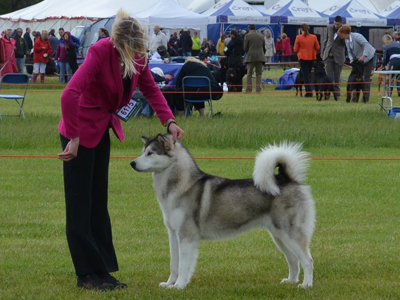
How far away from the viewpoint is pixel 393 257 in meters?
5.07

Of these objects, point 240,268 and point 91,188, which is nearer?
point 91,188

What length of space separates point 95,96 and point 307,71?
52.7 feet

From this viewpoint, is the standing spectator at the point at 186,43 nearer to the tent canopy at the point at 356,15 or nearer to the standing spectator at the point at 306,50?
the tent canopy at the point at 356,15

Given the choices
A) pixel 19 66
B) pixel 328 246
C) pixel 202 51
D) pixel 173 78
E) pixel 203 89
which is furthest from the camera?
pixel 202 51

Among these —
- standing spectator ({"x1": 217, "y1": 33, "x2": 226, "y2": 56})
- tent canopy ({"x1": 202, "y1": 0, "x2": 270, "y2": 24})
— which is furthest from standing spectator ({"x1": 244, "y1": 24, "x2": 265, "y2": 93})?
tent canopy ({"x1": 202, "y1": 0, "x2": 270, "y2": 24})

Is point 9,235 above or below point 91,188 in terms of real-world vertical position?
below

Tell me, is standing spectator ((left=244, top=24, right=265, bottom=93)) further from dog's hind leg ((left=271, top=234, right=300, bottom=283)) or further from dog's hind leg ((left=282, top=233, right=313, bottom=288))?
dog's hind leg ((left=282, top=233, right=313, bottom=288))

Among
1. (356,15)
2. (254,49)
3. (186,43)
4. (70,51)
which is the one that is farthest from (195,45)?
(356,15)

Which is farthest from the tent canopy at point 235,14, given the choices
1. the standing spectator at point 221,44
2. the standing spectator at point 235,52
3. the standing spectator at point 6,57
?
the standing spectator at point 6,57

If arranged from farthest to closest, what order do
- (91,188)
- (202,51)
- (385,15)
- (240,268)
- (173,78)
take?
(385,15) → (202,51) → (173,78) → (240,268) → (91,188)

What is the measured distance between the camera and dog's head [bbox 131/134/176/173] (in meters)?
4.23

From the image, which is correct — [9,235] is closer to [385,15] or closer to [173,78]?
[173,78]

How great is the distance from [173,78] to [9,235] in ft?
32.1

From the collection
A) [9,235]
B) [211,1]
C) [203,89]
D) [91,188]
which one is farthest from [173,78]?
[211,1]
